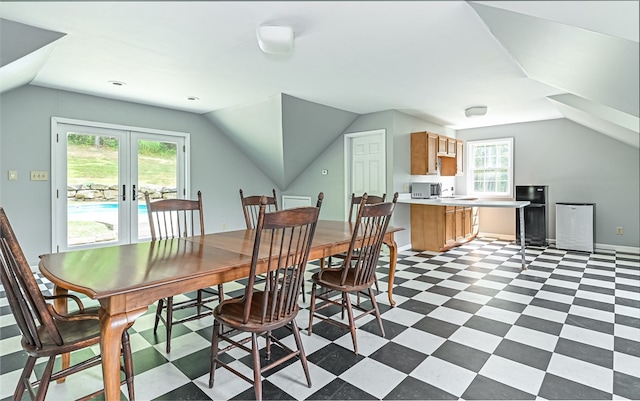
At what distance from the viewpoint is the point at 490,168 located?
22.9 ft

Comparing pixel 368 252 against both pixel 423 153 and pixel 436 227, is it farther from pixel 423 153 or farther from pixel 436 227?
pixel 423 153

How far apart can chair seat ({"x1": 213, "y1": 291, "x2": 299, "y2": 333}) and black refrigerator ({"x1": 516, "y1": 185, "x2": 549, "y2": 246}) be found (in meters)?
5.65

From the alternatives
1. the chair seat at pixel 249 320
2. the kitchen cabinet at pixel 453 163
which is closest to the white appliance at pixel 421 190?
the kitchen cabinet at pixel 453 163

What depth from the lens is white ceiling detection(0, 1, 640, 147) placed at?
2.08 meters

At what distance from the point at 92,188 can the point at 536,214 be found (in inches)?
284

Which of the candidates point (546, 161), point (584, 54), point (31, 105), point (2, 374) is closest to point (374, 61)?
point (584, 54)

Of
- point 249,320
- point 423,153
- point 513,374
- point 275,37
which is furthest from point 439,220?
point 249,320

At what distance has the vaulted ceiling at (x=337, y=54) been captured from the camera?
2109mm

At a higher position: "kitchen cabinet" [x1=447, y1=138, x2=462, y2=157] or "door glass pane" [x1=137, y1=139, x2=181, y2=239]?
"kitchen cabinet" [x1=447, y1=138, x2=462, y2=157]

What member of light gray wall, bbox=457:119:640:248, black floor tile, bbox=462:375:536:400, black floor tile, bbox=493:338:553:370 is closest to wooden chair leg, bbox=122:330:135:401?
black floor tile, bbox=462:375:536:400

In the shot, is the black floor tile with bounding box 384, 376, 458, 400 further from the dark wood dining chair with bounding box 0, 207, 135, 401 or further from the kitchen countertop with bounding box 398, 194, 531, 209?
the kitchen countertop with bounding box 398, 194, 531, 209

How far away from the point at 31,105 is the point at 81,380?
375 cm

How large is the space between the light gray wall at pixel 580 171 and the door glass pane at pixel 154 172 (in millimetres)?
6257

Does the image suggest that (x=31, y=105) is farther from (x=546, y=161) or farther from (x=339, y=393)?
(x=546, y=161)
